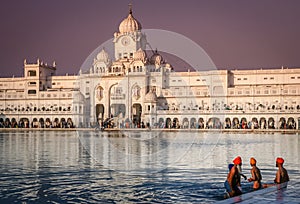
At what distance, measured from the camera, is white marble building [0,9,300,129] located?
6012 centimetres

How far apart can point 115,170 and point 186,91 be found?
163ft

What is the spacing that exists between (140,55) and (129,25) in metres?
6.33

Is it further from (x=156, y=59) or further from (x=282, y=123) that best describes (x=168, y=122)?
(x=282, y=123)

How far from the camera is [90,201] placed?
11180 mm

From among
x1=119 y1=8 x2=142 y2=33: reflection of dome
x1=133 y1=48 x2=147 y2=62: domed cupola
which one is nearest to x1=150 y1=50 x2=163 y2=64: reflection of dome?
x1=133 y1=48 x2=147 y2=62: domed cupola

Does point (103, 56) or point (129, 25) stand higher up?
point (129, 25)

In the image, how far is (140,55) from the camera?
66.5m

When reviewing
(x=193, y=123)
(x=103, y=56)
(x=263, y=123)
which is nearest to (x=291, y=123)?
(x=263, y=123)

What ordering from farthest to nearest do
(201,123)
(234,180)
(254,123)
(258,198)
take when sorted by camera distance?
(201,123) → (254,123) → (234,180) → (258,198)

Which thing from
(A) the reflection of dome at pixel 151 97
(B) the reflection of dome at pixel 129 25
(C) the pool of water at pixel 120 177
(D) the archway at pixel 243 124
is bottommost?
(C) the pool of water at pixel 120 177

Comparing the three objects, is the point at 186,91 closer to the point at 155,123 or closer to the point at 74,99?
the point at 155,123

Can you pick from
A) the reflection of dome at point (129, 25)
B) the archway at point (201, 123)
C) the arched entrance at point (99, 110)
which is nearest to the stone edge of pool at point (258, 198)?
the archway at point (201, 123)

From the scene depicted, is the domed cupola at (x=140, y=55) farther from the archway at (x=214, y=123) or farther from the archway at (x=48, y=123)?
the archway at (x=48, y=123)

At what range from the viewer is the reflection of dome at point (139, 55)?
6613cm
